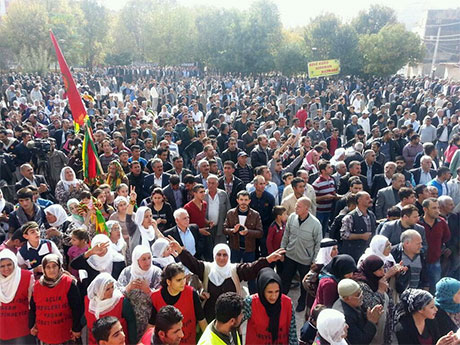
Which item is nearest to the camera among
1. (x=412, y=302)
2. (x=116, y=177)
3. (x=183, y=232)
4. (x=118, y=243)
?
(x=412, y=302)

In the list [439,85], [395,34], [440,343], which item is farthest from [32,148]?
[395,34]

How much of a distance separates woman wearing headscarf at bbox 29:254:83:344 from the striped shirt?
13.0 ft

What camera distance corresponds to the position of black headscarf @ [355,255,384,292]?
12.0 ft

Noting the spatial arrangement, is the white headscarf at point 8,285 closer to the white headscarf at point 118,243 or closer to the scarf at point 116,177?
the white headscarf at point 118,243

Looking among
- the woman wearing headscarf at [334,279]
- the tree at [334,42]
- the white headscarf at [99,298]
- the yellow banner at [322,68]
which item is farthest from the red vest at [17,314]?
the tree at [334,42]

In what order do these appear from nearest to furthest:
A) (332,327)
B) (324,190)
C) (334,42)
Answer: (332,327), (324,190), (334,42)

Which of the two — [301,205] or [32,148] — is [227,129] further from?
[301,205]

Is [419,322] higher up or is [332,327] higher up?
[332,327]

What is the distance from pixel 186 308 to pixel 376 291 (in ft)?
5.14

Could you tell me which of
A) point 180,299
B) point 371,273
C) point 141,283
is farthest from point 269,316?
point 141,283

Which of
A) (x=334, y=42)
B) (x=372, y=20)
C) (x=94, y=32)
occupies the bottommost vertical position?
(x=334, y=42)

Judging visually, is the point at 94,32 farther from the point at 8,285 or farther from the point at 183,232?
the point at 8,285

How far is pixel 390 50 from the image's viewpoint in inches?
1260

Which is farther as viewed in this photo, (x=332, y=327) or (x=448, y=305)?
(x=448, y=305)
